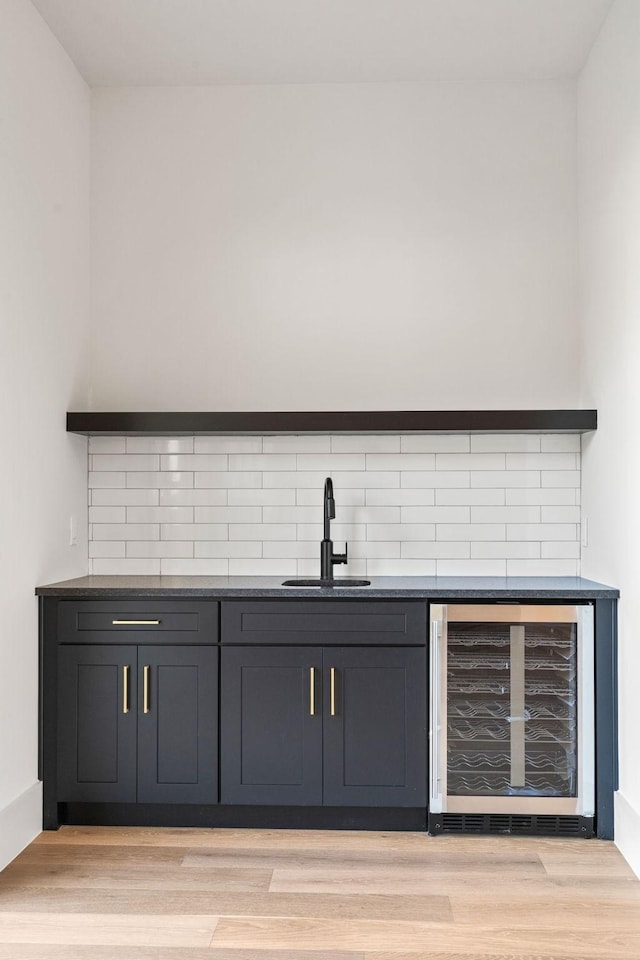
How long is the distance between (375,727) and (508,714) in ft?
1.63

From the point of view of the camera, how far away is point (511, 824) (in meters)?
3.08

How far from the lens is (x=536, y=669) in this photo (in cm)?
310

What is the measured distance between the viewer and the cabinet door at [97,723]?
124 inches

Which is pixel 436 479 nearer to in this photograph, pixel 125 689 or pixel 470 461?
pixel 470 461

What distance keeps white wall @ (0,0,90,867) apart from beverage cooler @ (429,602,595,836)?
1489 millimetres

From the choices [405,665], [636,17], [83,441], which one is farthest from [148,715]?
[636,17]

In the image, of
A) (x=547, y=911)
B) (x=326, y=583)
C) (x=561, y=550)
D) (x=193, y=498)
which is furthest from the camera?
(x=193, y=498)

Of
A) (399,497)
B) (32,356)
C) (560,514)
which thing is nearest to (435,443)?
(399,497)

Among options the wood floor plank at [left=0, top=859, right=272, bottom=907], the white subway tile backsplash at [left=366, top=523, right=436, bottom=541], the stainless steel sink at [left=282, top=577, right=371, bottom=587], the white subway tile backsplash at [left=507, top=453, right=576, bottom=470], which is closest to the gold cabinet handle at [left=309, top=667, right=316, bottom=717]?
the stainless steel sink at [left=282, top=577, right=371, bottom=587]

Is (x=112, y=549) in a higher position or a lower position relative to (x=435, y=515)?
lower

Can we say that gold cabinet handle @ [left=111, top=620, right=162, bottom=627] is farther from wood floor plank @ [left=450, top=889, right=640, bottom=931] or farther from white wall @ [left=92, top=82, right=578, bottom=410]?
wood floor plank @ [left=450, top=889, right=640, bottom=931]

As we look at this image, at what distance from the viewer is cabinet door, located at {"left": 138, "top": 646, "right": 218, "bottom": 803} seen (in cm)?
313

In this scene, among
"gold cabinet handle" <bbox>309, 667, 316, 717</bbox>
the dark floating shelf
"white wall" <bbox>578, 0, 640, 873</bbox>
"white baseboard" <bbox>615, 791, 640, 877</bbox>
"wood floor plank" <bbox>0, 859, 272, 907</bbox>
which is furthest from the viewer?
the dark floating shelf

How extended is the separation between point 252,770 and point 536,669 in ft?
3.67
